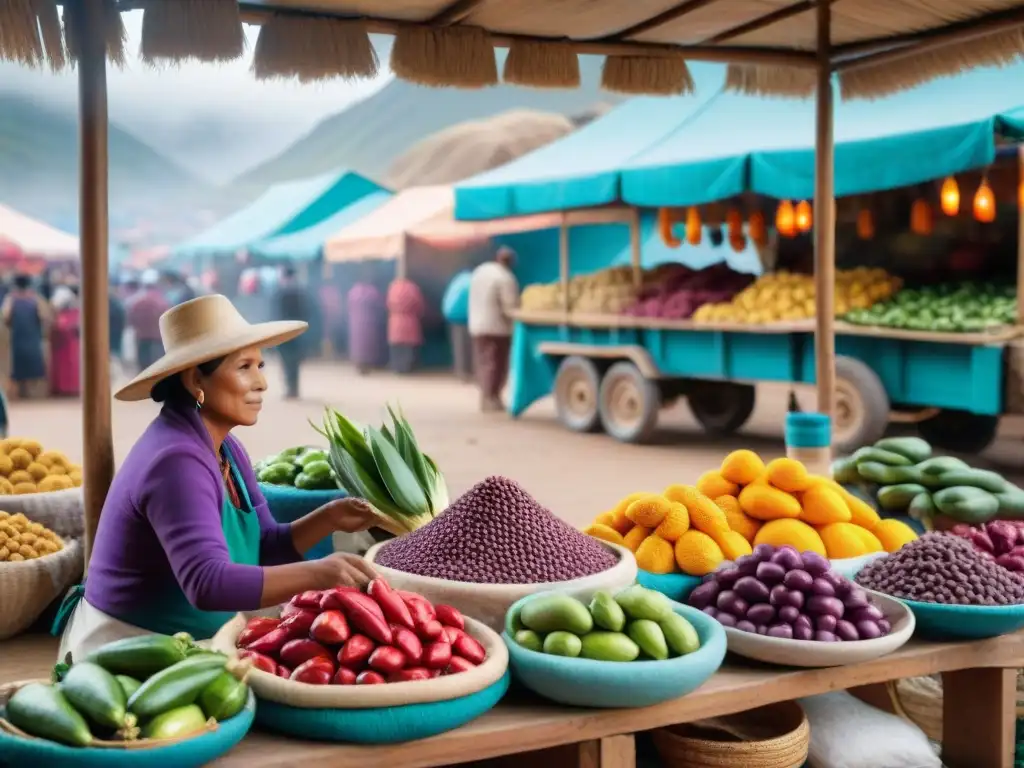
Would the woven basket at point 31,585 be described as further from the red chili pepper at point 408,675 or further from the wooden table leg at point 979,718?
the wooden table leg at point 979,718

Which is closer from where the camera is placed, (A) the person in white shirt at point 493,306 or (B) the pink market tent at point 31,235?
(A) the person in white shirt at point 493,306

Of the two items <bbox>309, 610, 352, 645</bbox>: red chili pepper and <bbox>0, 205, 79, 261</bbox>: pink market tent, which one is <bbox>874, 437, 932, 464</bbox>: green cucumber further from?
<bbox>0, 205, 79, 261</bbox>: pink market tent

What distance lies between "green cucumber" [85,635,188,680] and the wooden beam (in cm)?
332

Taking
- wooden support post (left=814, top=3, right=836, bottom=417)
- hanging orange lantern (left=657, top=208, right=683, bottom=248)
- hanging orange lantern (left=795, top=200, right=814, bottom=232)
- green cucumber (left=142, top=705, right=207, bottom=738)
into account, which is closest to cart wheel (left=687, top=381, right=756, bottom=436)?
hanging orange lantern (left=657, top=208, right=683, bottom=248)

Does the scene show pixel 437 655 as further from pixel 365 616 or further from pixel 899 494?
pixel 899 494

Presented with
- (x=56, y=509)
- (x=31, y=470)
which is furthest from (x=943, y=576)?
(x=31, y=470)

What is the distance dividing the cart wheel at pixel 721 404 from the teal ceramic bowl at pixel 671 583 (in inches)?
305

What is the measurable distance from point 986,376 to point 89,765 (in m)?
6.85

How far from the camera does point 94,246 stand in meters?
3.43

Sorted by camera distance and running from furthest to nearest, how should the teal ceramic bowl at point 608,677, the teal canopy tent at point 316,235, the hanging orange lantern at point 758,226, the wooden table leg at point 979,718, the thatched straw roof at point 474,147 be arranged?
the thatched straw roof at point 474,147
the teal canopy tent at point 316,235
the hanging orange lantern at point 758,226
the wooden table leg at point 979,718
the teal ceramic bowl at point 608,677

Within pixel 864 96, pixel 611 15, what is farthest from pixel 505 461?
pixel 611 15

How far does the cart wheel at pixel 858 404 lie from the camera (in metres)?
8.27

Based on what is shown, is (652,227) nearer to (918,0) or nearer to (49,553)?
(918,0)

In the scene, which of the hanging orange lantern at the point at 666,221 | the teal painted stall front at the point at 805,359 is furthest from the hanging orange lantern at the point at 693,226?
the teal painted stall front at the point at 805,359
